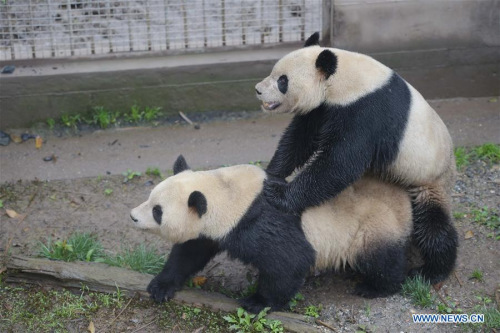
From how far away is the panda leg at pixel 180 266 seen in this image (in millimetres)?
5855

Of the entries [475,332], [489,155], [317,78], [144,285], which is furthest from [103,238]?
[489,155]

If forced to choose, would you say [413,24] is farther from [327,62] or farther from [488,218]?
[327,62]

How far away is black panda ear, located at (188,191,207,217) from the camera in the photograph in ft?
17.7

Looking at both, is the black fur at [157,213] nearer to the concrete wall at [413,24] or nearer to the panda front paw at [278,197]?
the panda front paw at [278,197]

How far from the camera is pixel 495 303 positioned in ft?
19.5

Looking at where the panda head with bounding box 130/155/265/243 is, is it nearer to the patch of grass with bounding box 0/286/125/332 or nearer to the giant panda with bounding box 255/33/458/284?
the giant panda with bounding box 255/33/458/284

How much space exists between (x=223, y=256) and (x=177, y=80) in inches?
116

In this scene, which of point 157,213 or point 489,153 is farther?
point 489,153

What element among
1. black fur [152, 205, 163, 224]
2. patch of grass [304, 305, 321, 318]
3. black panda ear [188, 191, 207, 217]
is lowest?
patch of grass [304, 305, 321, 318]

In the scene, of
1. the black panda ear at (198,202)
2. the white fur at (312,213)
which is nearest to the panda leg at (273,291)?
the white fur at (312,213)

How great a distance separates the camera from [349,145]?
562cm

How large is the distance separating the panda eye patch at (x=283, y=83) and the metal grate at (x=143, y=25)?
3177mm

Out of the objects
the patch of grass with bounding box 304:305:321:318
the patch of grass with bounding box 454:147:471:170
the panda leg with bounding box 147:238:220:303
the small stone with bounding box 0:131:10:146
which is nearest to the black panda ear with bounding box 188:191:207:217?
the panda leg with bounding box 147:238:220:303

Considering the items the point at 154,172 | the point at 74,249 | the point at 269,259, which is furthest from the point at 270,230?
the point at 154,172
